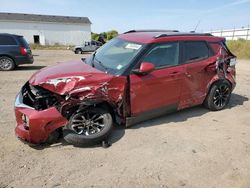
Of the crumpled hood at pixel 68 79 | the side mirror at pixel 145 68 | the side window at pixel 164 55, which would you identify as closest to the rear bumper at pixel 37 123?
the crumpled hood at pixel 68 79

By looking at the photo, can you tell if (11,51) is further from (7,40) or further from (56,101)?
(56,101)

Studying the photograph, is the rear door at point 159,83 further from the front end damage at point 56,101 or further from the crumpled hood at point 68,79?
the crumpled hood at point 68,79

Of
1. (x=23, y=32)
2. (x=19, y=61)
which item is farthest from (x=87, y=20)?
(x=19, y=61)

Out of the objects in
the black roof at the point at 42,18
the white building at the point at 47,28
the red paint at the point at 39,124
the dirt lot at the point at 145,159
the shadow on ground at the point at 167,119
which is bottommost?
the dirt lot at the point at 145,159

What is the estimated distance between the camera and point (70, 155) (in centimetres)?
406

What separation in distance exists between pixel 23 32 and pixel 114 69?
57.9 metres

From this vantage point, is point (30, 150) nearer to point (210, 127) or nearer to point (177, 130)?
point (177, 130)

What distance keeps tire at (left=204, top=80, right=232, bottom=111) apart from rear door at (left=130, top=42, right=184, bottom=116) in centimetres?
108

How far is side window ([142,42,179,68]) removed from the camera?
4.97 meters

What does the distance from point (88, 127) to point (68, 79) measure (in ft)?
2.73

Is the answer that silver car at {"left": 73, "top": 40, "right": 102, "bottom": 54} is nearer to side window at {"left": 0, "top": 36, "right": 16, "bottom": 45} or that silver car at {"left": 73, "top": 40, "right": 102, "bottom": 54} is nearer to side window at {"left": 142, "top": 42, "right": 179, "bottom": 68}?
side window at {"left": 0, "top": 36, "right": 16, "bottom": 45}

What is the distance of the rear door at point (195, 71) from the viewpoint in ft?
18.0

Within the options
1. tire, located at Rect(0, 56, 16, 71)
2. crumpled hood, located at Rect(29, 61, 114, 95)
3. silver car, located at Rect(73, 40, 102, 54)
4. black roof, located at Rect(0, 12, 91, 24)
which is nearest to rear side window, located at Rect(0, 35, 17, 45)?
tire, located at Rect(0, 56, 16, 71)

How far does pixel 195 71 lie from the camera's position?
5570 millimetres
